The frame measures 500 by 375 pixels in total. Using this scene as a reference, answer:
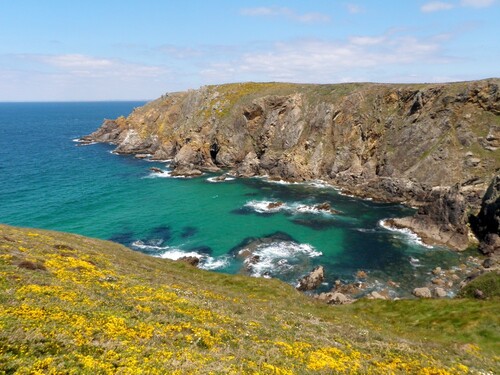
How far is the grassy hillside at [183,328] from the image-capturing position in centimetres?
1608

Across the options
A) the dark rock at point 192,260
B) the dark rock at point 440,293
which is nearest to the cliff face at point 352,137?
the dark rock at point 440,293

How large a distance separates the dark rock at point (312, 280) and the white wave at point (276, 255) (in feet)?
18.1

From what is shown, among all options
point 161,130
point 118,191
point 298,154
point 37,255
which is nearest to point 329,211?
point 298,154

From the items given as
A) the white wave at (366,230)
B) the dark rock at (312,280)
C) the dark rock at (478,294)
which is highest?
the dark rock at (478,294)

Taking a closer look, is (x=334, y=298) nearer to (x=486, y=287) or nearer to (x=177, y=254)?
(x=486, y=287)

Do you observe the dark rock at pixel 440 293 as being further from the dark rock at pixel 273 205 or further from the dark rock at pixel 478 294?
the dark rock at pixel 273 205

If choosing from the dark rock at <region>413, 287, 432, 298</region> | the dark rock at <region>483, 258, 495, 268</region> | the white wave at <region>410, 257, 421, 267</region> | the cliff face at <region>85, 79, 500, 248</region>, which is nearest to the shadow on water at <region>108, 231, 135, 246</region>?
the cliff face at <region>85, 79, 500, 248</region>

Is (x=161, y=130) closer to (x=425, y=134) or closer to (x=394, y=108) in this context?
(x=394, y=108)

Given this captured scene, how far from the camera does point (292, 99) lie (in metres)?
142

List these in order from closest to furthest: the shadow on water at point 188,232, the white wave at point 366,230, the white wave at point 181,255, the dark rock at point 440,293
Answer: the dark rock at point 440,293
the white wave at point 181,255
the shadow on water at point 188,232
the white wave at point 366,230

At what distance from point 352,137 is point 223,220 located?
207ft

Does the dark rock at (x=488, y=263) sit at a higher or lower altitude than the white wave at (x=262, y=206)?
lower

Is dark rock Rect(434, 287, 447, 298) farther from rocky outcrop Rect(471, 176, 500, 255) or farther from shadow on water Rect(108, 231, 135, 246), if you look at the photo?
shadow on water Rect(108, 231, 135, 246)

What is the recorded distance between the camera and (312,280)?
5731cm
